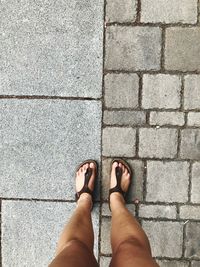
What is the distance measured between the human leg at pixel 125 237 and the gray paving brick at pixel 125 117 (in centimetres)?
30

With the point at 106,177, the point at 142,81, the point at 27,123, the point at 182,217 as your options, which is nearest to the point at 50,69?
the point at 27,123

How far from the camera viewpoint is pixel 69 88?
2.95 meters

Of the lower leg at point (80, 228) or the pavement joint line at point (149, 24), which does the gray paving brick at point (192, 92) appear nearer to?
the pavement joint line at point (149, 24)

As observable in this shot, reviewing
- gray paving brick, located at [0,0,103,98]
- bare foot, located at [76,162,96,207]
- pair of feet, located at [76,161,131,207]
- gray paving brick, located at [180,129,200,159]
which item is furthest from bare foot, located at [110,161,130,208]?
gray paving brick, located at [0,0,103,98]

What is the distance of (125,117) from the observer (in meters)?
2.92

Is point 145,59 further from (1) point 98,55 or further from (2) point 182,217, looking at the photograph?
(2) point 182,217

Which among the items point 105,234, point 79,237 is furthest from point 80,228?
point 105,234

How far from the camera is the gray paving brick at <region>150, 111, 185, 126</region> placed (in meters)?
2.90

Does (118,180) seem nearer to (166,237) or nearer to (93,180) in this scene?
(93,180)

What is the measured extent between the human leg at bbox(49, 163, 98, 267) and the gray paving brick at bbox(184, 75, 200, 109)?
0.81 m

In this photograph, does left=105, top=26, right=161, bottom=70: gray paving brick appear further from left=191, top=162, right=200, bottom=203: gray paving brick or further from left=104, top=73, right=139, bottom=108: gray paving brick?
left=191, top=162, right=200, bottom=203: gray paving brick

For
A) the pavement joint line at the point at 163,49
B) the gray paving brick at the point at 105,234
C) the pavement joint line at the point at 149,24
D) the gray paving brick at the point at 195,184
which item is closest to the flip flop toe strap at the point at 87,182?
the gray paving brick at the point at 105,234

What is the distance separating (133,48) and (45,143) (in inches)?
36.3

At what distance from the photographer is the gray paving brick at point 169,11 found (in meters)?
2.82
